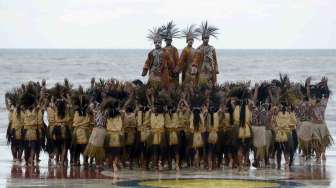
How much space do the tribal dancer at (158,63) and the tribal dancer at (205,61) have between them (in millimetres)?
689

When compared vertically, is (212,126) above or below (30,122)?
below

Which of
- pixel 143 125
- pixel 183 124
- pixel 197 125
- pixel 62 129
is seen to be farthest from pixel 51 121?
pixel 197 125

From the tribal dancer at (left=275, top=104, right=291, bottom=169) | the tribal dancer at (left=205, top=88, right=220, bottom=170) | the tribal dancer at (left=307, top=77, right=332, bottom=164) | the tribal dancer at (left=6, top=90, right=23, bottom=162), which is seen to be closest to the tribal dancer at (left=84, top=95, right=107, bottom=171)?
the tribal dancer at (left=6, top=90, right=23, bottom=162)

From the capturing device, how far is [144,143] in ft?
89.6

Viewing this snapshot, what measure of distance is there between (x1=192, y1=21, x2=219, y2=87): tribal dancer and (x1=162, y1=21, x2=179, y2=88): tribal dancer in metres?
0.55

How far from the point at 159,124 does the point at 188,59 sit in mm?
3745

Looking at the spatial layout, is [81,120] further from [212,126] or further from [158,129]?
[212,126]

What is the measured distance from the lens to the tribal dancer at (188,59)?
29844mm

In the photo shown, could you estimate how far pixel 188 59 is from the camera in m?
30.3

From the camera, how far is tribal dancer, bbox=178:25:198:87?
97.9 ft

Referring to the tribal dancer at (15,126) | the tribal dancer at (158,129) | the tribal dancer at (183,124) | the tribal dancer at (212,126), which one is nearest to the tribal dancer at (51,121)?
the tribal dancer at (15,126)

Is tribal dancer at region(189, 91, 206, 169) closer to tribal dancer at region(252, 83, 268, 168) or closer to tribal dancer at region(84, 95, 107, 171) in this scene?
tribal dancer at region(252, 83, 268, 168)

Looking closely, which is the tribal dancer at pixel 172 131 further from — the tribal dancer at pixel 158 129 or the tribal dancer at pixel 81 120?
the tribal dancer at pixel 81 120

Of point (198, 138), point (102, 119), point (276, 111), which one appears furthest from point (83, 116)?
point (276, 111)
